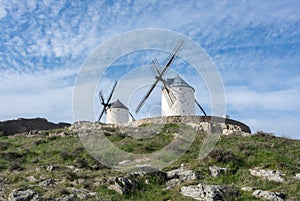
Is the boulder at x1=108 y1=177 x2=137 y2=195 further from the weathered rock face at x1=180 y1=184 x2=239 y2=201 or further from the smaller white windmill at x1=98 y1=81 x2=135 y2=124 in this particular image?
the smaller white windmill at x1=98 y1=81 x2=135 y2=124

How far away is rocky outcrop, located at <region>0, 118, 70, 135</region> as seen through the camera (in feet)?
136

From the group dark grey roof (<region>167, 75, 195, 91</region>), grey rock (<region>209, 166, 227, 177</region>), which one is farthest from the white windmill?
grey rock (<region>209, 166, 227, 177</region>)

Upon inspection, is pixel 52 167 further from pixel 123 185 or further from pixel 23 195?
pixel 123 185

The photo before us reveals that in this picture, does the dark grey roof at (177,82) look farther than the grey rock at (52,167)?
Yes

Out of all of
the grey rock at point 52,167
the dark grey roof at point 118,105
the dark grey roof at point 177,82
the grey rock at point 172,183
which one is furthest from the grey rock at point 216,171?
the dark grey roof at point 118,105

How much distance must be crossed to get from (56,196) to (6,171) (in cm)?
727

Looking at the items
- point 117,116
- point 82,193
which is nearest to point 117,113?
point 117,116

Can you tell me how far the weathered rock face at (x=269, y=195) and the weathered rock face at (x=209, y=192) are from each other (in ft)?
3.10

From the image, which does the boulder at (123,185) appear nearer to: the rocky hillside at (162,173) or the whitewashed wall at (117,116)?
the rocky hillside at (162,173)

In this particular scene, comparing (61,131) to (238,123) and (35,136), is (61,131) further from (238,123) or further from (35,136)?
(238,123)

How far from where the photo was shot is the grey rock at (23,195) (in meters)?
18.9

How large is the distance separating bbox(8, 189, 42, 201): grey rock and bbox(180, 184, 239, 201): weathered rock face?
7062mm

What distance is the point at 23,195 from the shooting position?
19.2 m

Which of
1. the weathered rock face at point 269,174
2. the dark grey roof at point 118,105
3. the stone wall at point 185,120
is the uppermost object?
the dark grey roof at point 118,105
